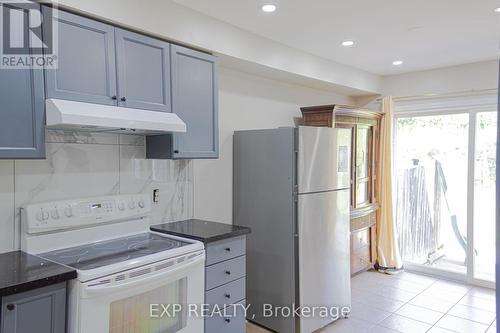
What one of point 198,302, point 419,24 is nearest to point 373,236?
point 419,24

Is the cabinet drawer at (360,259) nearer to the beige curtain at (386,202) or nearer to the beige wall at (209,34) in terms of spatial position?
the beige curtain at (386,202)

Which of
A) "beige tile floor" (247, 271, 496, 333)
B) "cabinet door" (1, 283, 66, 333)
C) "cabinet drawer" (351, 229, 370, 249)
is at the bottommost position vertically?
"beige tile floor" (247, 271, 496, 333)

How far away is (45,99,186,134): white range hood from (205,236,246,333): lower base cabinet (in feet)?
2.82

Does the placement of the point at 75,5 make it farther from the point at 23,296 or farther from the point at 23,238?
the point at 23,296

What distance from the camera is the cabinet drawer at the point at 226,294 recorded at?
8.11ft

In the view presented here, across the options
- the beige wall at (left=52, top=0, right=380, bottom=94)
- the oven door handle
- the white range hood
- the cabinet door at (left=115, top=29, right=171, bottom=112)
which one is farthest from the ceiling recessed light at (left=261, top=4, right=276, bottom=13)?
the oven door handle

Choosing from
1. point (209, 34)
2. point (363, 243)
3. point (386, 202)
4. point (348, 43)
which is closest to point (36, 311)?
point (209, 34)

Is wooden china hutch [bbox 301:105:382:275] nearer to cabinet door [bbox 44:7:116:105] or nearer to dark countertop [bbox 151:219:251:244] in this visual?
dark countertop [bbox 151:219:251:244]

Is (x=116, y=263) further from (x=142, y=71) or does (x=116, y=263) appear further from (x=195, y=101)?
(x=195, y=101)

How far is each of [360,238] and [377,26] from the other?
2.56 meters

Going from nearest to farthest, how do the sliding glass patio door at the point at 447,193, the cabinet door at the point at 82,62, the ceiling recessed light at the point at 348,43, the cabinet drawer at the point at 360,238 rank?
1. the cabinet door at the point at 82,62
2. the ceiling recessed light at the point at 348,43
3. the sliding glass patio door at the point at 447,193
4. the cabinet drawer at the point at 360,238

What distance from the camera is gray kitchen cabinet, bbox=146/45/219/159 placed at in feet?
8.52

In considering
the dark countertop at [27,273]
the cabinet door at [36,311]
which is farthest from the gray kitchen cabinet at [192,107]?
the cabinet door at [36,311]

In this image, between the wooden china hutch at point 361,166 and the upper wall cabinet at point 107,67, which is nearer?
the upper wall cabinet at point 107,67
